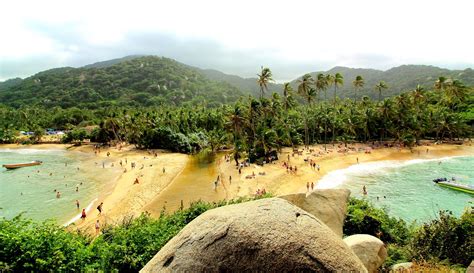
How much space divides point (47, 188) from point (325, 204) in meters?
48.9

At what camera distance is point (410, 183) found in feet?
135

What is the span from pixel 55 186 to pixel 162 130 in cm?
2956

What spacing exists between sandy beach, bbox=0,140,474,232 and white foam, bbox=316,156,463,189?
4.89 feet

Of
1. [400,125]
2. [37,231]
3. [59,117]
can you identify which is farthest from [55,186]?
[59,117]

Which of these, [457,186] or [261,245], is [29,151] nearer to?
[261,245]

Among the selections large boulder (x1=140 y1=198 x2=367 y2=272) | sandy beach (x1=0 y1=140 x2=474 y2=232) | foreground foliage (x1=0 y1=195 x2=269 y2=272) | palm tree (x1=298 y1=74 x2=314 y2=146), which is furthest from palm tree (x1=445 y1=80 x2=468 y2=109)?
large boulder (x1=140 y1=198 x2=367 y2=272)

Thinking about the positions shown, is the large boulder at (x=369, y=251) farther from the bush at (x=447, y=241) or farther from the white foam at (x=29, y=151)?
the white foam at (x=29, y=151)

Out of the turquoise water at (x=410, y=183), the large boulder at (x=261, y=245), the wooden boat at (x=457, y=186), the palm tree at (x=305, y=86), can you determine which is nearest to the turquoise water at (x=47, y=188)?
the large boulder at (x=261, y=245)

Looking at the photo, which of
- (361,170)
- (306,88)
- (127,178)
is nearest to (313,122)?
(306,88)

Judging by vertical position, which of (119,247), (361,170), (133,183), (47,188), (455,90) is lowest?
(361,170)

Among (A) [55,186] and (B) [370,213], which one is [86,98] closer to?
(A) [55,186]

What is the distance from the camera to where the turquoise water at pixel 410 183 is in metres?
31.1

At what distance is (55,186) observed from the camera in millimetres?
45625

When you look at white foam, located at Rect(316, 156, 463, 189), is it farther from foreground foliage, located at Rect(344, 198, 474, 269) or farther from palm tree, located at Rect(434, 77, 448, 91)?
palm tree, located at Rect(434, 77, 448, 91)
